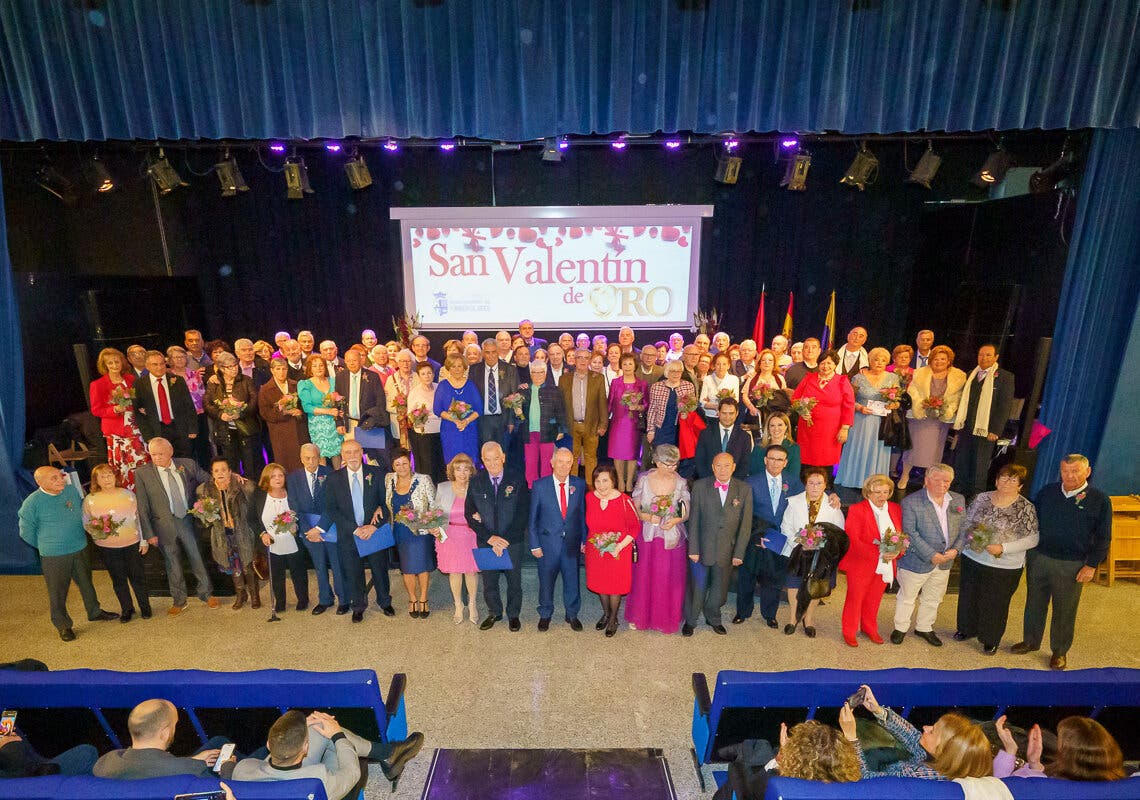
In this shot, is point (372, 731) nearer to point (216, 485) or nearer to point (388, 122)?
point (216, 485)

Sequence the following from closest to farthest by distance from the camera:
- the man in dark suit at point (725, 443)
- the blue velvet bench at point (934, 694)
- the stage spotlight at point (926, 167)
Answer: the blue velvet bench at point (934, 694) → the man in dark suit at point (725, 443) → the stage spotlight at point (926, 167)

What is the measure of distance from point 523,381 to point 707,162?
540cm

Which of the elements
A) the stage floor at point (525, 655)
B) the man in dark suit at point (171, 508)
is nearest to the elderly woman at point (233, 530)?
the man in dark suit at point (171, 508)

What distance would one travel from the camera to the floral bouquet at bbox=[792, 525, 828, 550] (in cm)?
462

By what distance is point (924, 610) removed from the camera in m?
4.97

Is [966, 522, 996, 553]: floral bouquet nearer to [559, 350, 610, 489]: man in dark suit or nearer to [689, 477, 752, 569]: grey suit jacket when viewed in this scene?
[689, 477, 752, 569]: grey suit jacket

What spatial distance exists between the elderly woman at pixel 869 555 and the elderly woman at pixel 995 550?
60 centimetres

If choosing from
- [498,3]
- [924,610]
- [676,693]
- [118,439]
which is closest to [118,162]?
[118,439]

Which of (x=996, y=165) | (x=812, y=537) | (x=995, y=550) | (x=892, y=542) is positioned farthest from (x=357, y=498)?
(x=996, y=165)

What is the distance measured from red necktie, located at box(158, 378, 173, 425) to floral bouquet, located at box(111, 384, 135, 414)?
0.84ft

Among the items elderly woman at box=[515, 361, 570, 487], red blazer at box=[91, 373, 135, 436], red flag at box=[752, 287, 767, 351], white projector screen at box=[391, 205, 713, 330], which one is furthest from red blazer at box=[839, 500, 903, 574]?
red blazer at box=[91, 373, 135, 436]

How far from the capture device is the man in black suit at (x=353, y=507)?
4.91 meters

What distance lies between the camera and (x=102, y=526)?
16.1ft

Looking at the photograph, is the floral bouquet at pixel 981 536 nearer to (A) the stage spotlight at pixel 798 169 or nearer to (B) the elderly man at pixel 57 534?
(A) the stage spotlight at pixel 798 169
